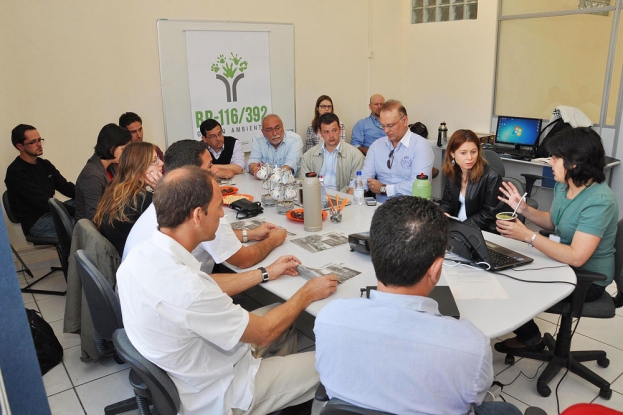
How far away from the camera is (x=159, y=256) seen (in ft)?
5.11

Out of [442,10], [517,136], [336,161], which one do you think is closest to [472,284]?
[336,161]

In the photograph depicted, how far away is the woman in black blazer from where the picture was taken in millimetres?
2988

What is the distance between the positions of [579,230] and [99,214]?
242 cm

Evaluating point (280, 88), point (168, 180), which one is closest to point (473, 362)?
point (168, 180)

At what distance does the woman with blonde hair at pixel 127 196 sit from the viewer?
2.54 meters

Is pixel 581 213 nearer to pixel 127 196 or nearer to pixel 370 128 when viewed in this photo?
pixel 127 196

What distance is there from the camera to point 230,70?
204 inches

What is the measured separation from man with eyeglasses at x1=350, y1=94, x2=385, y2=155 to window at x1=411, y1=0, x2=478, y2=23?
130cm

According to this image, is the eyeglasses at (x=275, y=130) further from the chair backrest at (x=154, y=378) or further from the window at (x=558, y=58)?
the chair backrest at (x=154, y=378)

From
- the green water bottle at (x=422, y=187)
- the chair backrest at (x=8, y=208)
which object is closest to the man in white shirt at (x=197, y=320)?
the green water bottle at (x=422, y=187)

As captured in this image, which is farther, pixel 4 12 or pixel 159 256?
pixel 4 12

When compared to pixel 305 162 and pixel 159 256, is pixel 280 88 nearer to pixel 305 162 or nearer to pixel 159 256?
pixel 305 162

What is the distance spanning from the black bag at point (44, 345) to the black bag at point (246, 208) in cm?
136

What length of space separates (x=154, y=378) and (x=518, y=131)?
16.6 feet
